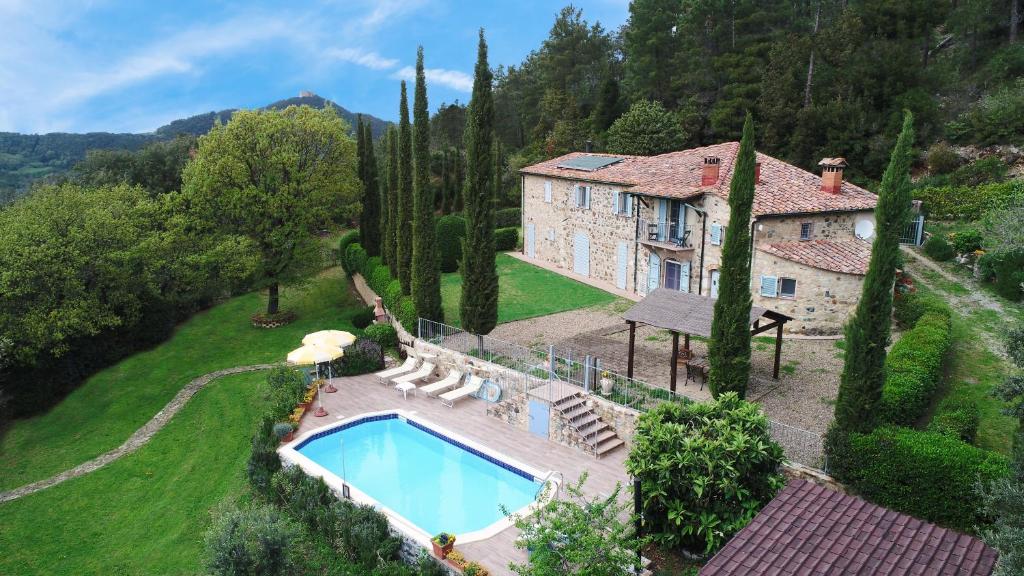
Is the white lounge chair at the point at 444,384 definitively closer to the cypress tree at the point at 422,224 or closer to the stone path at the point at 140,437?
the cypress tree at the point at 422,224

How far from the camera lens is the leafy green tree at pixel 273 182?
27938 mm

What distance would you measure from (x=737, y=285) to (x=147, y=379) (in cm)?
2266

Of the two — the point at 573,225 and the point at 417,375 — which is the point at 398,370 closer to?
the point at 417,375

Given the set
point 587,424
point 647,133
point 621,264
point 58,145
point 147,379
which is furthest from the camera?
point 58,145

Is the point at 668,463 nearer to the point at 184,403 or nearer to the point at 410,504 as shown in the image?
the point at 410,504

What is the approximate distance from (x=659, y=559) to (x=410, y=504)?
6088 millimetres

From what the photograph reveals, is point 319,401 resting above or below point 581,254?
below

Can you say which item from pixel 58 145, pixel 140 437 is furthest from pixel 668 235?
pixel 58 145

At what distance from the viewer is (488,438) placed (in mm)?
17234

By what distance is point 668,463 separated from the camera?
37.9 ft

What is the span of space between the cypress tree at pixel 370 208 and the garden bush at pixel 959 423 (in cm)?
2792

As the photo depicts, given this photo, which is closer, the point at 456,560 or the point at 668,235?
the point at 456,560

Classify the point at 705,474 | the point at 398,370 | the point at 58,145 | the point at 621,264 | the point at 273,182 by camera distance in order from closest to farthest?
the point at 705,474, the point at 398,370, the point at 273,182, the point at 621,264, the point at 58,145

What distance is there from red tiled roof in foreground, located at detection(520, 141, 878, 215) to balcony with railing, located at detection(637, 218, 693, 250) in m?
1.55
